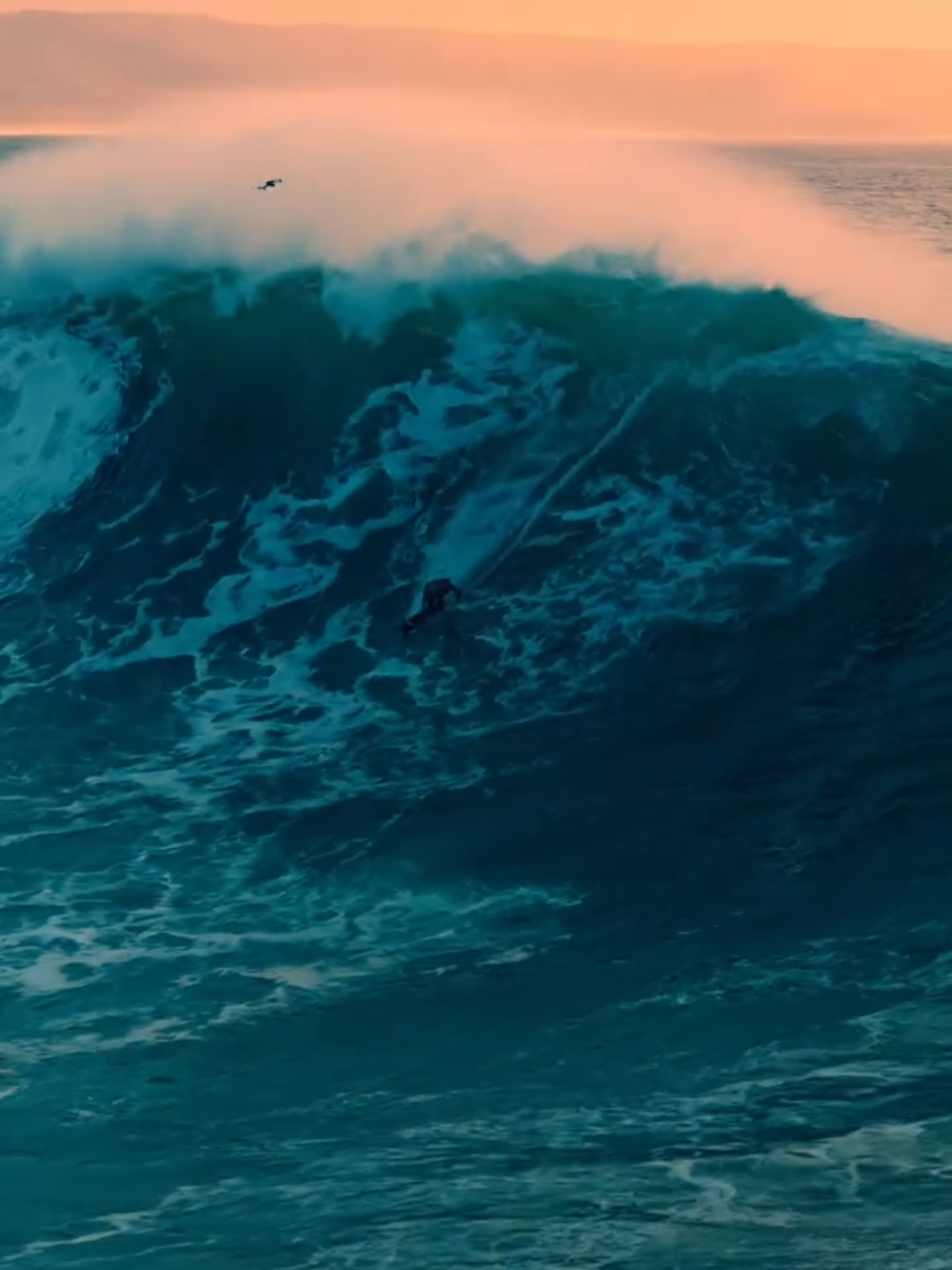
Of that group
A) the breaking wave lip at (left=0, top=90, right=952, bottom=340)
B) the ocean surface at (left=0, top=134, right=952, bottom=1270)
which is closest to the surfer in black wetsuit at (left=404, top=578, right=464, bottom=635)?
the ocean surface at (left=0, top=134, right=952, bottom=1270)

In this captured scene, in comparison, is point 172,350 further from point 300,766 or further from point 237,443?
point 300,766

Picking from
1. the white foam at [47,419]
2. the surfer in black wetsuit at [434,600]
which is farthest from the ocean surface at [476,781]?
the surfer in black wetsuit at [434,600]

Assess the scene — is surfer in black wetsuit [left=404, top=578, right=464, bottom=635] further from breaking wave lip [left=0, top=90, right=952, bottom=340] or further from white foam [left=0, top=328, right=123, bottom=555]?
breaking wave lip [left=0, top=90, right=952, bottom=340]

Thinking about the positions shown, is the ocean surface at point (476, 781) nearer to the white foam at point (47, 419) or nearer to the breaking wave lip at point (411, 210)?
the white foam at point (47, 419)

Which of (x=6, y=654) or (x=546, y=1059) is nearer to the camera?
(x=546, y=1059)

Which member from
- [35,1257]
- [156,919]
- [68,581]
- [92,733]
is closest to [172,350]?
[68,581]
